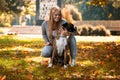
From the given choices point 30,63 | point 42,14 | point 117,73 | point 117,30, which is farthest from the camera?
point 42,14

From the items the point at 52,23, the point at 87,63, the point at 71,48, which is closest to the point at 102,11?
the point at 87,63

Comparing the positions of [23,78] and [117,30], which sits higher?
[23,78]

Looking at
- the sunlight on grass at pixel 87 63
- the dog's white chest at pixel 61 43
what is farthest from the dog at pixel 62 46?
the sunlight on grass at pixel 87 63

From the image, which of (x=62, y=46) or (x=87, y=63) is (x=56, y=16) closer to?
(x=62, y=46)

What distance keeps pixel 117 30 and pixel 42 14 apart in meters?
9.63

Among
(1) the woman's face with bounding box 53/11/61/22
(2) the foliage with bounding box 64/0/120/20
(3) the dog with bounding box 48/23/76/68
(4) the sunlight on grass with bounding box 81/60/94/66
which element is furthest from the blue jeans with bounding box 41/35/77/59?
(2) the foliage with bounding box 64/0/120/20

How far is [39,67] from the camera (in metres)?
8.16

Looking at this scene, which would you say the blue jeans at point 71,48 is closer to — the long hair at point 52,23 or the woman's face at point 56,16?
the long hair at point 52,23

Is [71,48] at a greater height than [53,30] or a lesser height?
lesser

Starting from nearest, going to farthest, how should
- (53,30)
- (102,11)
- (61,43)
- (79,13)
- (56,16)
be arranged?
(61,43)
(56,16)
(53,30)
(79,13)
(102,11)

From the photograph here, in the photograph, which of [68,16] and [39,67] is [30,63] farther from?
[68,16]

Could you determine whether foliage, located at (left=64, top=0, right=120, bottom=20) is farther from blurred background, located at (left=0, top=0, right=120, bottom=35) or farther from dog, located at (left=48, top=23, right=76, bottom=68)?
dog, located at (left=48, top=23, right=76, bottom=68)

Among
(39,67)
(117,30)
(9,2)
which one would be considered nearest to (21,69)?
(39,67)

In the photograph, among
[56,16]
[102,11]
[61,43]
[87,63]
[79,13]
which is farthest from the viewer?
[102,11]
